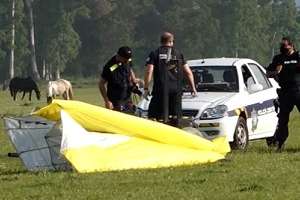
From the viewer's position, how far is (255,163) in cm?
1162

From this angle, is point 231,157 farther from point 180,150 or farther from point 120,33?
point 120,33

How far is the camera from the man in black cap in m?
13.5

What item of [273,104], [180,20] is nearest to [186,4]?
Answer: [180,20]

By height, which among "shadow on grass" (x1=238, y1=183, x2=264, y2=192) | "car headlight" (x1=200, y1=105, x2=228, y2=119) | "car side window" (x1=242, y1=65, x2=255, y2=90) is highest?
"car side window" (x1=242, y1=65, x2=255, y2=90)

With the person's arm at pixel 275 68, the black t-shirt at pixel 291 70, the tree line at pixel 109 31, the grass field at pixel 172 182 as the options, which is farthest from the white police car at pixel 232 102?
the tree line at pixel 109 31

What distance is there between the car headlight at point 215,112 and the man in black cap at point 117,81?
4.37 feet

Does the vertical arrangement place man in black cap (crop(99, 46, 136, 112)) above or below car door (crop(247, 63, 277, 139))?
above

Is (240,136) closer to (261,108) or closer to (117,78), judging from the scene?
(261,108)

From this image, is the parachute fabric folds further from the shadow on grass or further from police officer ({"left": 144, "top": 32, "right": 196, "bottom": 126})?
the shadow on grass

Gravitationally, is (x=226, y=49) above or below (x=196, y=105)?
below

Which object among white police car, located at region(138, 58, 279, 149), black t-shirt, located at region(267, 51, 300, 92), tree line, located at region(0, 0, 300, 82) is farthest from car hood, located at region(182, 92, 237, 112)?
tree line, located at region(0, 0, 300, 82)

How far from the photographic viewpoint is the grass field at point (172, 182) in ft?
29.5

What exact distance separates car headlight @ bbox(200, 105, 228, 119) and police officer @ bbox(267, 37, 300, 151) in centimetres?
94

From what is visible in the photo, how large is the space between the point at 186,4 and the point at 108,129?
104m
